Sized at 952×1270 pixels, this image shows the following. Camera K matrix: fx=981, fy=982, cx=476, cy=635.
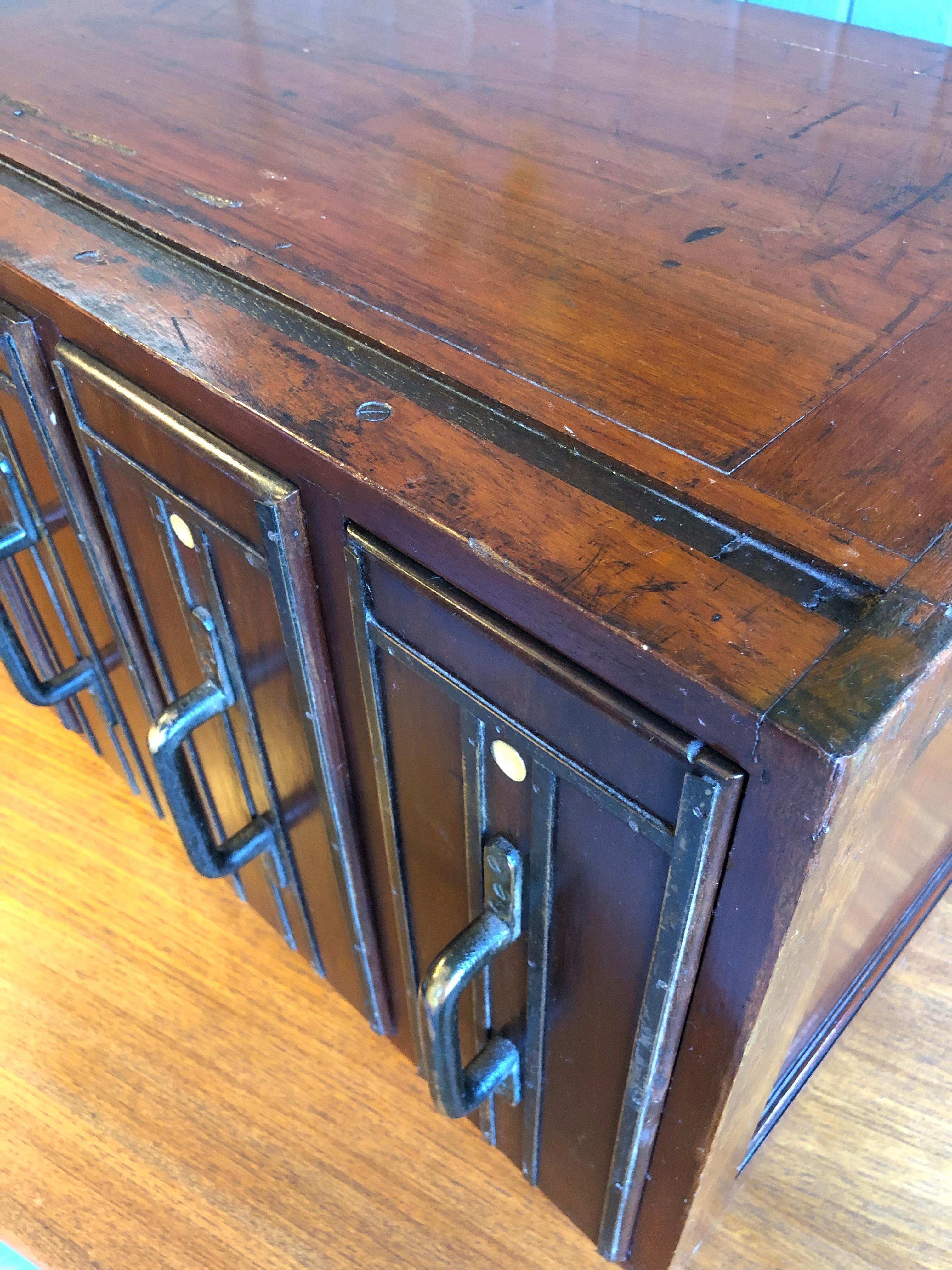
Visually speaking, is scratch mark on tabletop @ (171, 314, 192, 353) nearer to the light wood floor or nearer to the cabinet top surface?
the cabinet top surface

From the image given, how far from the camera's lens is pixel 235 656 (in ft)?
1.65

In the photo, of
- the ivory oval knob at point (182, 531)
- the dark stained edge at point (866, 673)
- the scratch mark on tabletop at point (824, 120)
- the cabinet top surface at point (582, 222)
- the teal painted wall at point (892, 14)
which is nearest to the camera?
the dark stained edge at point (866, 673)

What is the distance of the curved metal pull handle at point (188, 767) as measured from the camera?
0.49 metres

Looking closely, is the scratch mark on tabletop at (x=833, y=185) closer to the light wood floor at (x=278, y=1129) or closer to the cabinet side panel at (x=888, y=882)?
the cabinet side panel at (x=888, y=882)

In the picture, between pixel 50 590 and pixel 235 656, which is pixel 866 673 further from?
pixel 50 590

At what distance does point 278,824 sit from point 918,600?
40 cm

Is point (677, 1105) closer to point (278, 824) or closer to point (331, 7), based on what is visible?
point (278, 824)

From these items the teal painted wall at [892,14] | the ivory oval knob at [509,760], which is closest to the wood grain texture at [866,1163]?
the ivory oval knob at [509,760]

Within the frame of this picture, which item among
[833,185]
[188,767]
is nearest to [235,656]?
[188,767]

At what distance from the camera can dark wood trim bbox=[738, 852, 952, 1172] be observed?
1.71 ft

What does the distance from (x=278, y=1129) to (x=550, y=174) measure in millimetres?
576

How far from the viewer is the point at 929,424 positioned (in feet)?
1.25

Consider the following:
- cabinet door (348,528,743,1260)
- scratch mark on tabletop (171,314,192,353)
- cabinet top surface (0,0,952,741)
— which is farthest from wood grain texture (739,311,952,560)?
scratch mark on tabletop (171,314,192,353)

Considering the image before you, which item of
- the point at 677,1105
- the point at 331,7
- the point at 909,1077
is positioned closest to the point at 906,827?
the point at 677,1105
